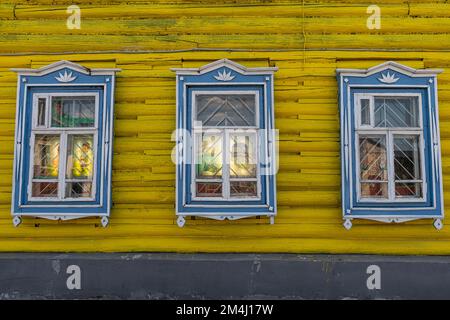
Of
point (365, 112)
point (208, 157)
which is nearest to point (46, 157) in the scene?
point (208, 157)

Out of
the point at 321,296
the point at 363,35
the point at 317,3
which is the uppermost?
the point at 317,3

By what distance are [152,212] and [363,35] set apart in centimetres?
336

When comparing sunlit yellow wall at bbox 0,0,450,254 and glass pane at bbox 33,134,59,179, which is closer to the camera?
sunlit yellow wall at bbox 0,0,450,254

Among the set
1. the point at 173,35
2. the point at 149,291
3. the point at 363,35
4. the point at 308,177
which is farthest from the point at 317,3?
the point at 149,291

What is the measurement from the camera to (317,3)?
194 inches

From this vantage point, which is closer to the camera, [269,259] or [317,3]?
[269,259]

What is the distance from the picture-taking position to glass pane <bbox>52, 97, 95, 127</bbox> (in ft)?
15.9

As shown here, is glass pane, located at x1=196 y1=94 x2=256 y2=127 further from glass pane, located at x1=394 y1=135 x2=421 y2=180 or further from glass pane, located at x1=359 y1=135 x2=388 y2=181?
glass pane, located at x1=394 y1=135 x2=421 y2=180

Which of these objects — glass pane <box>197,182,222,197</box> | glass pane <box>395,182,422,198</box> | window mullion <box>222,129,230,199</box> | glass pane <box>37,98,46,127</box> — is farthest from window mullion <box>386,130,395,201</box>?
glass pane <box>37,98,46,127</box>

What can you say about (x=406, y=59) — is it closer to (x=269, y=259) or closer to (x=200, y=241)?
(x=269, y=259)

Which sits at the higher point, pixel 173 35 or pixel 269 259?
pixel 173 35

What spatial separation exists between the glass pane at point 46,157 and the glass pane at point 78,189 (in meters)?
0.22

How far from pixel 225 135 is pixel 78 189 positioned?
6.21 feet

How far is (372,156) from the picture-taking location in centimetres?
477
